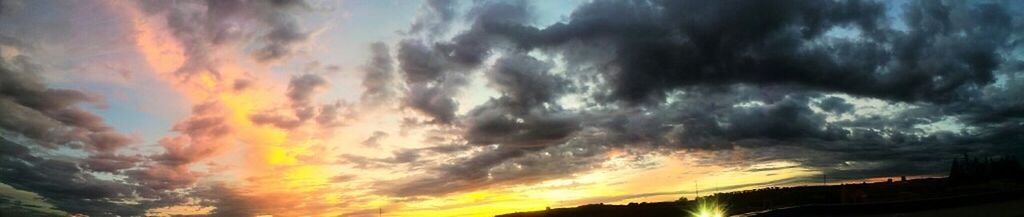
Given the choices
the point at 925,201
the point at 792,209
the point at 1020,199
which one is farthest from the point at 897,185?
the point at 792,209

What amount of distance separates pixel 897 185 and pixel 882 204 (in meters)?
141

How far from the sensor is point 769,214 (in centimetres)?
2709


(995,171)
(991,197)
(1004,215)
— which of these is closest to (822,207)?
(1004,215)

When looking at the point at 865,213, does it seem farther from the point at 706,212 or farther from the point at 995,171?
the point at 995,171

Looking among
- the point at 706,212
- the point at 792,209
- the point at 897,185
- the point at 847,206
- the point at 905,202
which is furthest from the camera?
the point at 897,185

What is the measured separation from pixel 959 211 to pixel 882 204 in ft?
13.7

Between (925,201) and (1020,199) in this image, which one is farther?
(1020,199)

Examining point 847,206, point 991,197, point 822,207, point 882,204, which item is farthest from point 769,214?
point 991,197

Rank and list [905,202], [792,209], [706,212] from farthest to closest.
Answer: [905,202], [792,209], [706,212]

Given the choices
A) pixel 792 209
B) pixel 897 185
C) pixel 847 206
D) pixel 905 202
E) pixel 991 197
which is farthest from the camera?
pixel 897 185

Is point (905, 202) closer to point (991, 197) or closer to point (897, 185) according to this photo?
point (991, 197)

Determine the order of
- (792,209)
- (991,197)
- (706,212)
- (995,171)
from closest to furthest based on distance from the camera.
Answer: (706,212) < (792,209) < (991,197) < (995,171)

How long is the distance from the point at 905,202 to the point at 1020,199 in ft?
44.4

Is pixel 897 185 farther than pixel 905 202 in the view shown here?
Yes
